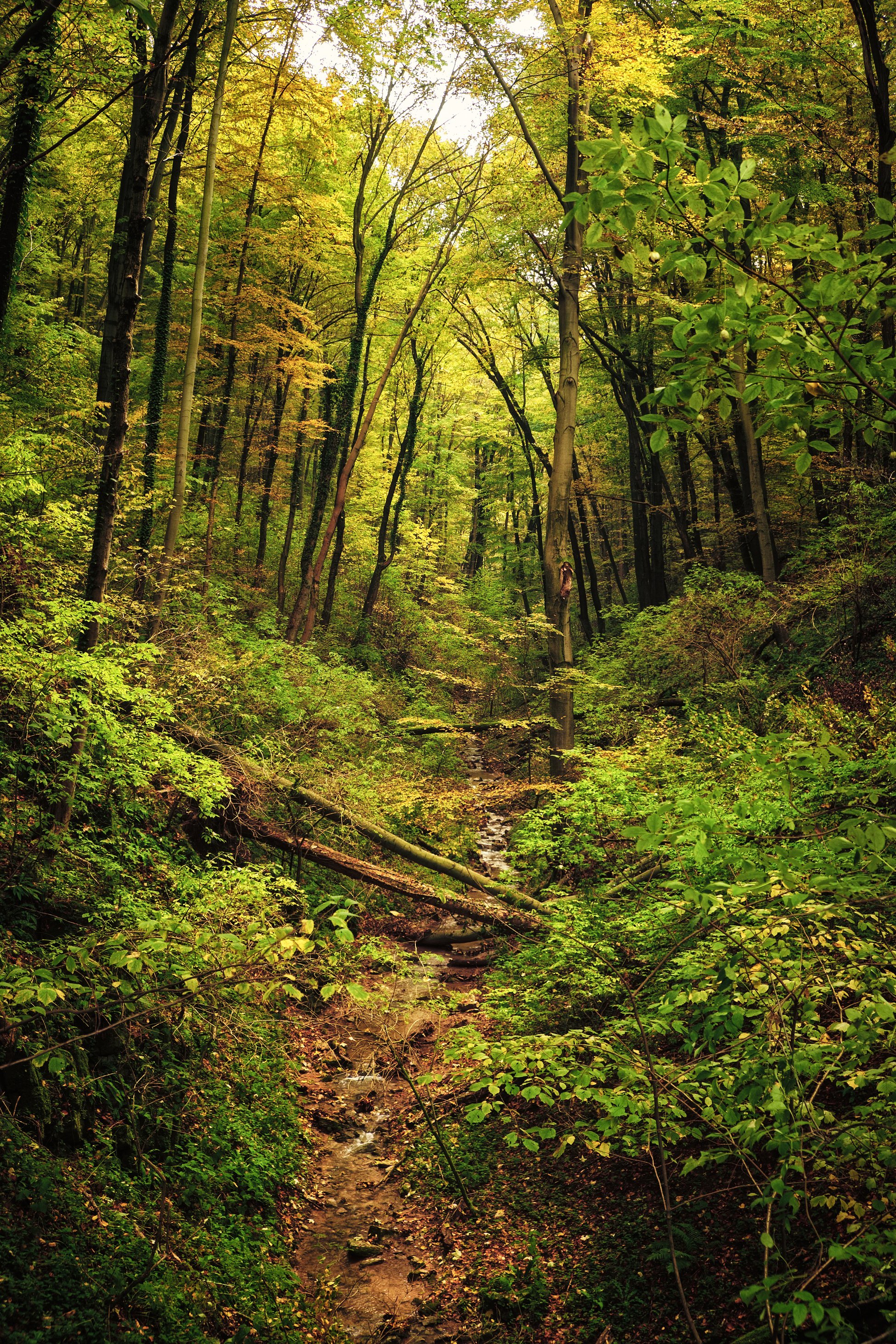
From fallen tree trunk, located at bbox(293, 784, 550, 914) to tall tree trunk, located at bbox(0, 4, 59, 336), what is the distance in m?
6.25

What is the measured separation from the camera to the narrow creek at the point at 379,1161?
176 inches

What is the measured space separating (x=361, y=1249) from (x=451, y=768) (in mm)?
10436

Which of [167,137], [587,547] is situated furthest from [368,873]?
[587,547]

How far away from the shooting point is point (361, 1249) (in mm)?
4855

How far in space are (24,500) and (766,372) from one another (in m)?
9.22

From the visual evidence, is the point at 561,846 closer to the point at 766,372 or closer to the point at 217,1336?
the point at 217,1336

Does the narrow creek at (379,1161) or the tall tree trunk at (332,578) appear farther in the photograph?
the tall tree trunk at (332,578)

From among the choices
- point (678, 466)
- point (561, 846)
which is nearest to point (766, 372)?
point (561, 846)

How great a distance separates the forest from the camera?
271 cm

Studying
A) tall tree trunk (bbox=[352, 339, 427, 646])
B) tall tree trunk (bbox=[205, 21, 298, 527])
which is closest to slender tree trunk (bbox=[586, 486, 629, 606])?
tall tree trunk (bbox=[352, 339, 427, 646])

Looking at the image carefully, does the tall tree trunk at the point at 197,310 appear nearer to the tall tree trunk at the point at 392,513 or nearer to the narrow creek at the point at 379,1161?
the narrow creek at the point at 379,1161

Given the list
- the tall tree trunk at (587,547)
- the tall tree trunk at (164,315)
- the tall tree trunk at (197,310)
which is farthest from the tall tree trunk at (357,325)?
the tall tree trunk at (587,547)

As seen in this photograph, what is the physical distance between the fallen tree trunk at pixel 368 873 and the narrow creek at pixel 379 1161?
720 mm

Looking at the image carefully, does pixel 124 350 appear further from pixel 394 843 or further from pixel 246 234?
pixel 246 234
